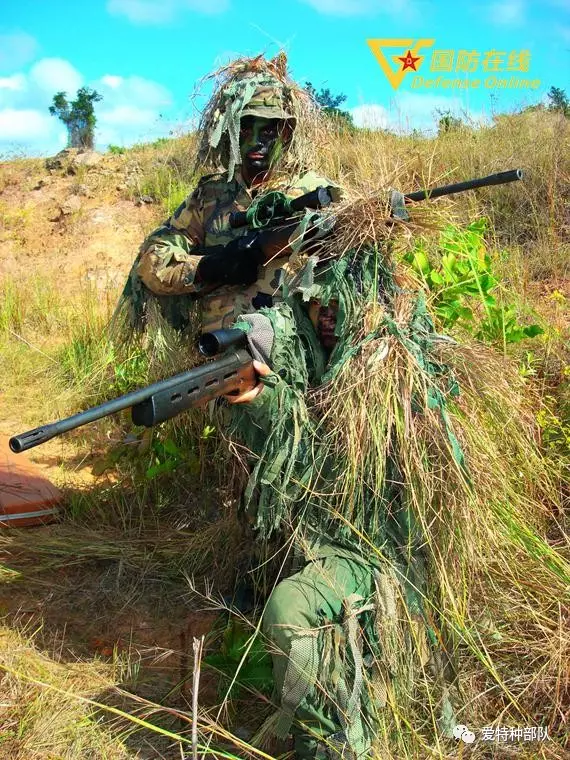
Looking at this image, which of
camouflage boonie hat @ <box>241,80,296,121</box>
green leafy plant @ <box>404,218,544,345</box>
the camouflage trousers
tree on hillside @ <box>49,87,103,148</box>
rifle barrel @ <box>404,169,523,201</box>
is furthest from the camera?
tree on hillside @ <box>49,87,103,148</box>

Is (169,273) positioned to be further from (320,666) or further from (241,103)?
(320,666)

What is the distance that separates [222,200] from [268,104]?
0.47 meters

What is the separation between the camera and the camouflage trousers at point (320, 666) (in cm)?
171

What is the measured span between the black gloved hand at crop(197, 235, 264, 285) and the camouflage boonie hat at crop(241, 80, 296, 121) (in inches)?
23.7

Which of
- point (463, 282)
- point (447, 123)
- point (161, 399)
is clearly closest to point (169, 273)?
point (463, 282)

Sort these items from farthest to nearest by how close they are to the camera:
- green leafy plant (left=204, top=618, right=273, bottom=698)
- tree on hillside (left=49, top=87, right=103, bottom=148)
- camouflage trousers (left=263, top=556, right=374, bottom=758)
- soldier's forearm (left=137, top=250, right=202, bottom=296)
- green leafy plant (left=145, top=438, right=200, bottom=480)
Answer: tree on hillside (left=49, top=87, right=103, bottom=148) → green leafy plant (left=145, top=438, right=200, bottom=480) → soldier's forearm (left=137, top=250, right=202, bottom=296) → green leafy plant (left=204, top=618, right=273, bottom=698) → camouflage trousers (left=263, top=556, right=374, bottom=758)

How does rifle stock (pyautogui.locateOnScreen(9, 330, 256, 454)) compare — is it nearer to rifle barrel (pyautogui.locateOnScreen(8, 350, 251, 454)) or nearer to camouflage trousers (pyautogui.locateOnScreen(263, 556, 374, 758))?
rifle barrel (pyautogui.locateOnScreen(8, 350, 251, 454))

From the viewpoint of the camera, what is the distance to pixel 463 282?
8.37 ft

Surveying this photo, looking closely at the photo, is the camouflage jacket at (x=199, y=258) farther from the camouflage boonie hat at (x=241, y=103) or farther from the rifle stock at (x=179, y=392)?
the rifle stock at (x=179, y=392)

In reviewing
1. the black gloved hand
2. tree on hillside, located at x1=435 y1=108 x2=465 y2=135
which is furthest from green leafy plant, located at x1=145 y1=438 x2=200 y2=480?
tree on hillside, located at x1=435 y1=108 x2=465 y2=135

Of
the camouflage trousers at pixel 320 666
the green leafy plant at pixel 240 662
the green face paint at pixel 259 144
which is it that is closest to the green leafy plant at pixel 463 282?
the green face paint at pixel 259 144

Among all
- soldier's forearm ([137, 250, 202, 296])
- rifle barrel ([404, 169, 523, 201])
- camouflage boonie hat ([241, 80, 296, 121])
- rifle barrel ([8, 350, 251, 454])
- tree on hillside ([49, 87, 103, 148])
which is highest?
tree on hillside ([49, 87, 103, 148])

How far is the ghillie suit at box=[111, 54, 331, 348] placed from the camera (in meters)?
2.91

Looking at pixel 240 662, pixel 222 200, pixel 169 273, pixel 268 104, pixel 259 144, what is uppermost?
pixel 268 104
